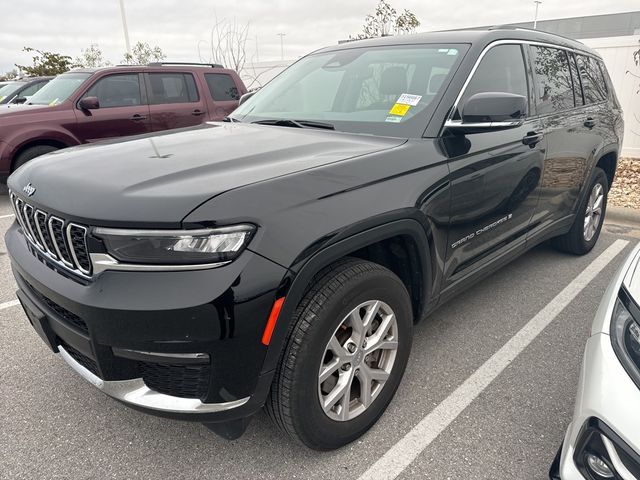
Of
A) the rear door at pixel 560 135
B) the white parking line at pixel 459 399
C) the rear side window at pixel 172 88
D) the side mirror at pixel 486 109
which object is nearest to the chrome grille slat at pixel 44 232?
the white parking line at pixel 459 399

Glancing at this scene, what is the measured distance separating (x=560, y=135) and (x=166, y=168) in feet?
9.38

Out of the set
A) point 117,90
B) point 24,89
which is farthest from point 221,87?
point 24,89

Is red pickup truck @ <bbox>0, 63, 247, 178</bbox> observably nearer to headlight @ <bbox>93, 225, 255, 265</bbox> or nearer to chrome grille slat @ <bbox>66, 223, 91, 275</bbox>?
chrome grille slat @ <bbox>66, 223, 91, 275</bbox>

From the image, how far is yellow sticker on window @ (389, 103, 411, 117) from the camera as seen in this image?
2.55 m

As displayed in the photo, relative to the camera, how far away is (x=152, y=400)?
1715mm

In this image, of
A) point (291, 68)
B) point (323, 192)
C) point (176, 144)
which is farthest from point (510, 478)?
point (291, 68)

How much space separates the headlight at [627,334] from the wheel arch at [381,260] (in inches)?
33.3

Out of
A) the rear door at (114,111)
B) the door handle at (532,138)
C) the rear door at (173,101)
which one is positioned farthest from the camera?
the rear door at (173,101)

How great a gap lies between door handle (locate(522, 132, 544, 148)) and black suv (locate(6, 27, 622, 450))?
0.06 feet

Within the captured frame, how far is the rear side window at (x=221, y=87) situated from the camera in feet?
26.4

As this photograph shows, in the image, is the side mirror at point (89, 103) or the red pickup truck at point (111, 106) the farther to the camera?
the side mirror at point (89, 103)

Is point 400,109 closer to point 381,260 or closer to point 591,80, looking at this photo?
point 381,260

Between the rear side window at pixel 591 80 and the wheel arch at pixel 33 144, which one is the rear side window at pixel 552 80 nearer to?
the rear side window at pixel 591 80

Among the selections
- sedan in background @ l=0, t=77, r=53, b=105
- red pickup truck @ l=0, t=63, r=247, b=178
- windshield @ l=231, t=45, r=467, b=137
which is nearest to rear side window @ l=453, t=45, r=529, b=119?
Answer: windshield @ l=231, t=45, r=467, b=137
